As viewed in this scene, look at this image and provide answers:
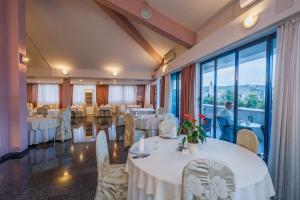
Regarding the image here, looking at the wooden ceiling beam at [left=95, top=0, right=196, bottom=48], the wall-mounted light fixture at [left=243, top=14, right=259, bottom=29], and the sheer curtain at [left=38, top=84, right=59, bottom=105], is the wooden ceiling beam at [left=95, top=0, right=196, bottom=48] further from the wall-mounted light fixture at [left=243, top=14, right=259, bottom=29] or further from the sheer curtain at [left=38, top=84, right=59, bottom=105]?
the sheer curtain at [left=38, top=84, right=59, bottom=105]

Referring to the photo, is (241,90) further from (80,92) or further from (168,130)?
(80,92)

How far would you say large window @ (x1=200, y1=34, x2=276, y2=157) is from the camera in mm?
2742

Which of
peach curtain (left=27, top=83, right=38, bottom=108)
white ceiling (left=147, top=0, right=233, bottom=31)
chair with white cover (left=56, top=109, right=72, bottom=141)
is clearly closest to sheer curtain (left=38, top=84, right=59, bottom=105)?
peach curtain (left=27, top=83, right=38, bottom=108)

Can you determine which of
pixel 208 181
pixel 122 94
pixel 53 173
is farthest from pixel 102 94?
pixel 208 181

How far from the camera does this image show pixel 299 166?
6.33 ft

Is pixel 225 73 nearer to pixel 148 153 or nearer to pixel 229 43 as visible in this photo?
pixel 229 43

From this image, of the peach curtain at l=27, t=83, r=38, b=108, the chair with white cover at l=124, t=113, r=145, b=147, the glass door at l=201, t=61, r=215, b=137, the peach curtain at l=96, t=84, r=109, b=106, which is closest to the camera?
the chair with white cover at l=124, t=113, r=145, b=147

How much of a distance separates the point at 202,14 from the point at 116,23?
3301mm

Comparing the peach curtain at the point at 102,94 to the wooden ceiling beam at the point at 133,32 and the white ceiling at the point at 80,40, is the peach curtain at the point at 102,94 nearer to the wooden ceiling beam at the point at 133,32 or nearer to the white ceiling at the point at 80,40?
the white ceiling at the point at 80,40

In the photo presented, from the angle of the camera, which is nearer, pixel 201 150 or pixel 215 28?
pixel 201 150

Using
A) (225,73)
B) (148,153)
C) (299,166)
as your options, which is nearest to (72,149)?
(148,153)

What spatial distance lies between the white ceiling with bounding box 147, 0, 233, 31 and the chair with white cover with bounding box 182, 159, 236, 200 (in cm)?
320

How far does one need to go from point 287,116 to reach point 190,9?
2.94m

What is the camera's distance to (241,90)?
3342mm
